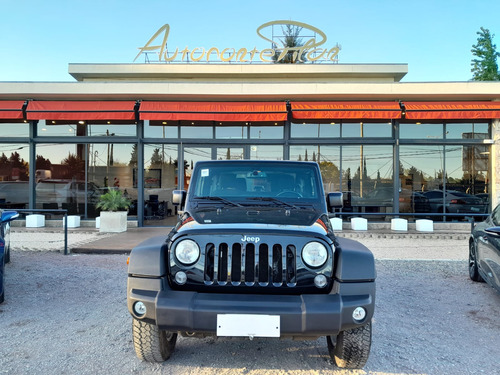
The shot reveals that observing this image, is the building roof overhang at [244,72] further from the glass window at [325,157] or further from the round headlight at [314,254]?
the round headlight at [314,254]

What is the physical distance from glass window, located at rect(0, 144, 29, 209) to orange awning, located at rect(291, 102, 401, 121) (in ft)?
30.9

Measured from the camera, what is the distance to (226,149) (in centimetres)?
1209

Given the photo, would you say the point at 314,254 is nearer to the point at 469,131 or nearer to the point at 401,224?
the point at 401,224

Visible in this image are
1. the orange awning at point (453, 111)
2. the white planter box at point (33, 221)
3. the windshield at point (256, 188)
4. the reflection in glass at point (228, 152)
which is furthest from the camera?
the reflection in glass at point (228, 152)

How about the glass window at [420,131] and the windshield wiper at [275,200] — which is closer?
the windshield wiper at [275,200]

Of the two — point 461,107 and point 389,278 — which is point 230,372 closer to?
point 389,278

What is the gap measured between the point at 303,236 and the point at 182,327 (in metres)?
1.06

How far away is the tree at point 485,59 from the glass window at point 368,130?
1617cm

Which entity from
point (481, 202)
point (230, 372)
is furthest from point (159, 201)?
point (481, 202)

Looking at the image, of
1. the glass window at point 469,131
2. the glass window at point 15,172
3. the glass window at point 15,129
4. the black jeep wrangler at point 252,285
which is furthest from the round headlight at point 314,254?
the glass window at point 15,129

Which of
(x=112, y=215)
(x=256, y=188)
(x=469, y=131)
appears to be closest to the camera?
(x=256, y=188)

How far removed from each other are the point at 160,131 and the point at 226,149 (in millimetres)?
2371

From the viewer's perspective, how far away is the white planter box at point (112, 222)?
420 inches

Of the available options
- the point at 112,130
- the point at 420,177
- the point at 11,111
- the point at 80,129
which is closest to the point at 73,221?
the point at 80,129
